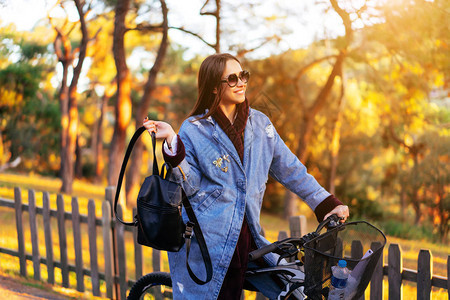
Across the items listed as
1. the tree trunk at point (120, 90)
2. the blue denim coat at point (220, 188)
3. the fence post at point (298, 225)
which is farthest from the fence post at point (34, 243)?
the tree trunk at point (120, 90)

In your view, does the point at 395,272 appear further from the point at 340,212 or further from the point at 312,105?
the point at 312,105

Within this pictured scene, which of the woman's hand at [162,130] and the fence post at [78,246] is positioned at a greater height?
the woman's hand at [162,130]

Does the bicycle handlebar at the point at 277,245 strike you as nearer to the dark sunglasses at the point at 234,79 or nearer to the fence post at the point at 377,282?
the dark sunglasses at the point at 234,79

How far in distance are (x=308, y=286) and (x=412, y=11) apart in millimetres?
8820

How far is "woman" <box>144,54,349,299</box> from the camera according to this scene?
2.51 m

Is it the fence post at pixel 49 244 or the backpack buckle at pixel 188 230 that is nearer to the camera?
the backpack buckle at pixel 188 230

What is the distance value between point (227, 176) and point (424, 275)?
1687 millimetres

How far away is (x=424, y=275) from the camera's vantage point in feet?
11.2

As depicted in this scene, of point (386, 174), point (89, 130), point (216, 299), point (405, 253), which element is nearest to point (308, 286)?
point (216, 299)

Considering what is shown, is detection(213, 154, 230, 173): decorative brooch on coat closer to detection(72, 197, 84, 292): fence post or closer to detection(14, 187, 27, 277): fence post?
detection(72, 197, 84, 292): fence post

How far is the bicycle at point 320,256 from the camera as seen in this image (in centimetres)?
209

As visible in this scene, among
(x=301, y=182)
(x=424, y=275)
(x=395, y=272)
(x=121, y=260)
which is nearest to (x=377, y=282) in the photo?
(x=395, y=272)

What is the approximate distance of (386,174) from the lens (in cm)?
2247

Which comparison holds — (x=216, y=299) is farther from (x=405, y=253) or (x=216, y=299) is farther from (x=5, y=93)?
(x=5, y=93)
